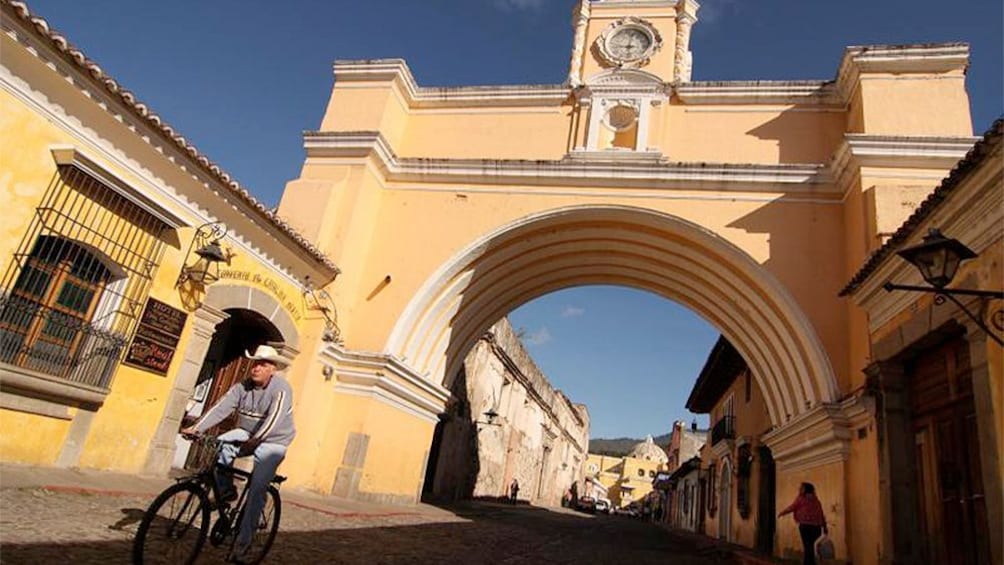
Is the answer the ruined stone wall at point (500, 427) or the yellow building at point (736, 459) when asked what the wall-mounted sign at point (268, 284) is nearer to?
the ruined stone wall at point (500, 427)

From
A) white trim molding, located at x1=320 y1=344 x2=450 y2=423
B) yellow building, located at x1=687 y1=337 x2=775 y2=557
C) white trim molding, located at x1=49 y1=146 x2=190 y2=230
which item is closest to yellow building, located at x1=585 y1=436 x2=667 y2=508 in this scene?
yellow building, located at x1=687 y1=337 x2=775 y2=557

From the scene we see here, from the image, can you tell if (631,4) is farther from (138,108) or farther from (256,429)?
(256,429)

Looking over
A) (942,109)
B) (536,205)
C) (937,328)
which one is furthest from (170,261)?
(942,109)

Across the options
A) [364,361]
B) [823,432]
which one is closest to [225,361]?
[364,361]

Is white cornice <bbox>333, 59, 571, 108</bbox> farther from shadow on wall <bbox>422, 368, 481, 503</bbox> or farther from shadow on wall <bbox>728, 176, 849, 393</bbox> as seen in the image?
shadow on wall <bbox>422, 368, 481, 503</bbox>

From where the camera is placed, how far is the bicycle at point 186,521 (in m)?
3.19

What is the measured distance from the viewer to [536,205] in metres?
10.9

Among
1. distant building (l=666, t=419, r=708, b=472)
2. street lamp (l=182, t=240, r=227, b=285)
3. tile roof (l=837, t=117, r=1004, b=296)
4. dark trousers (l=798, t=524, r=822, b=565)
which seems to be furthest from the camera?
distant building (l=666, t=419, r=708, b=472)

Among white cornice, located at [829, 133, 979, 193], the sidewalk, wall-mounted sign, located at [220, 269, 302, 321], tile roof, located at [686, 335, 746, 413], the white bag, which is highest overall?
white cornice, located at [829, 133, 979, 193]

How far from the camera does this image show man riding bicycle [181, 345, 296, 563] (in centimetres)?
369

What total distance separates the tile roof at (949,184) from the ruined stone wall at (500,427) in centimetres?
865

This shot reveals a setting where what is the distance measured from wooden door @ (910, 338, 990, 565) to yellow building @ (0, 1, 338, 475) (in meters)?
7.53

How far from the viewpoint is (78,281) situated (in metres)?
6.25

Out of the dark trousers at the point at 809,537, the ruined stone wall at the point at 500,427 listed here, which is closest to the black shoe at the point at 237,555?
the dark trousers at the point at 809,537
